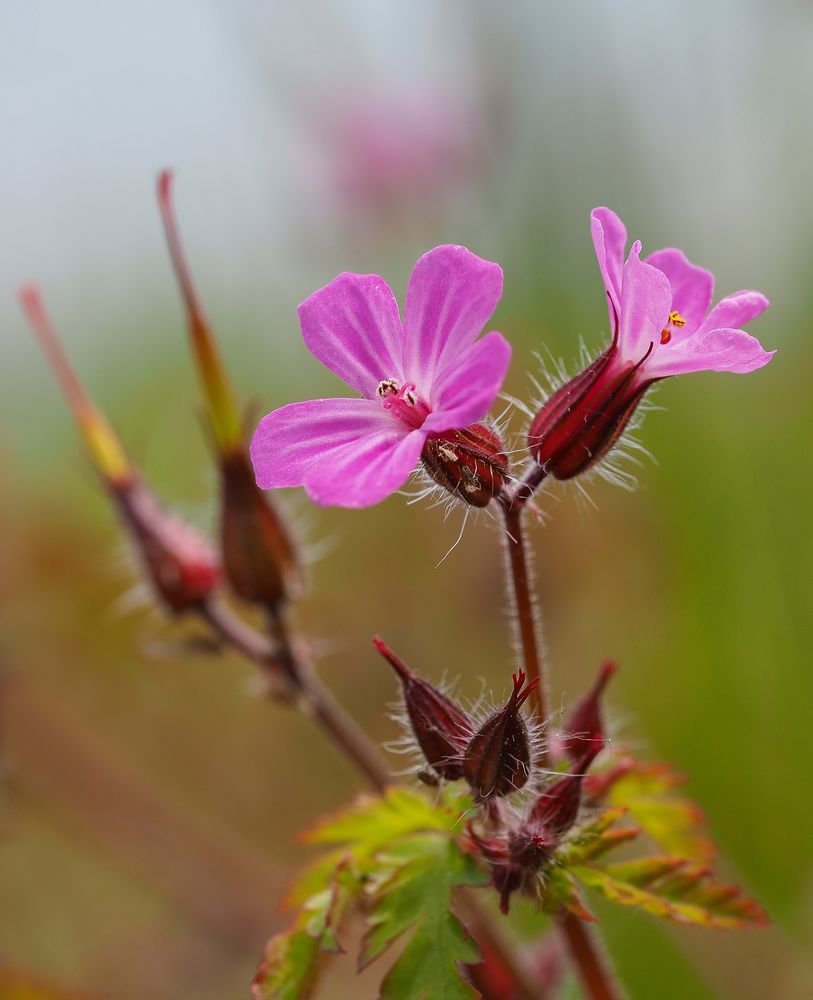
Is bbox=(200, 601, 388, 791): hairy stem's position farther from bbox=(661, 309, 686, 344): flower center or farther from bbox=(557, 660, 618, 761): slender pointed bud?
bbox=(661, 309, 686, 344): flower center

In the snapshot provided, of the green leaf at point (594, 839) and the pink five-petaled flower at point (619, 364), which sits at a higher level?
the pink five-petaled flower at point (619, 364)

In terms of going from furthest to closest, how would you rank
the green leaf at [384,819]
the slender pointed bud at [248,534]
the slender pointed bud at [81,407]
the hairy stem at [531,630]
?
the slender pointed bud at [81,407] < the slender pointed bud at [248,534] < the green leaf at [384,819] < the hairy stem at [531,630]

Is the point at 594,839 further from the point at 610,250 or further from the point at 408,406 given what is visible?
the point at 610,250

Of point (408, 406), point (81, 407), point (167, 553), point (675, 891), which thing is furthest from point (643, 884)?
point (81, 407)

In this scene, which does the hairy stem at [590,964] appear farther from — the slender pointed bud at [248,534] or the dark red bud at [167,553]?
the dark red bud at [167,553]

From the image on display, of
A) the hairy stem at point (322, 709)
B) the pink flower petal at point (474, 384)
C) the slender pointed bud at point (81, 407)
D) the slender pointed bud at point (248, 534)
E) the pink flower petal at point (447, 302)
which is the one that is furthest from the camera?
the slender pointed bud at point (81, 407)

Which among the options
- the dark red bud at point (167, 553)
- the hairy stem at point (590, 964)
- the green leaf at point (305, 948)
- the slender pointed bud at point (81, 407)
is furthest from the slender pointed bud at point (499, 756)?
the slender pointed bud at point (81, 407)
